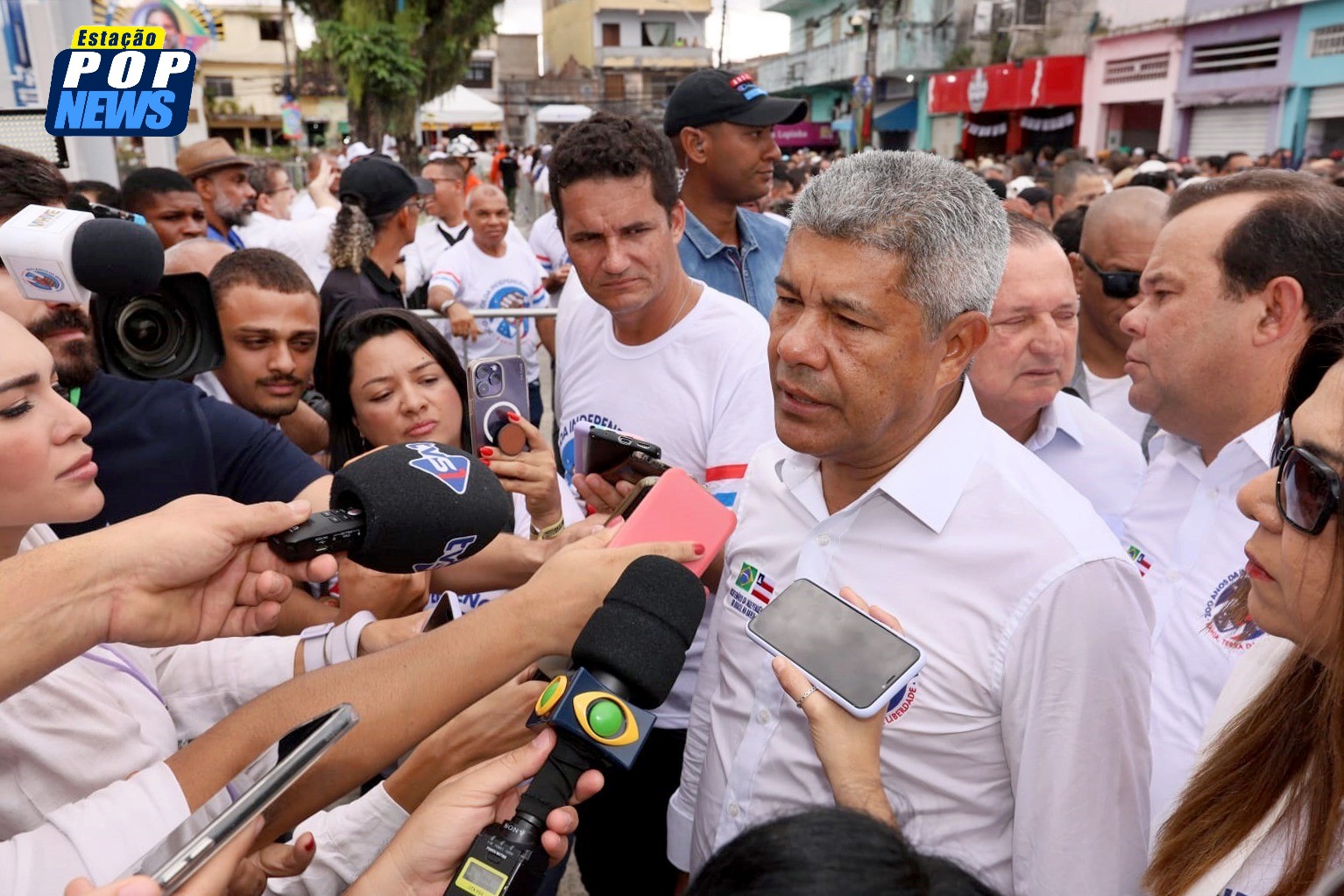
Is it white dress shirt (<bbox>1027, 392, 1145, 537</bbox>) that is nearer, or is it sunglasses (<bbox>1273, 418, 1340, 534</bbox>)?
sunglasses (<bbox>1273, 418, 1340, 534</bbox>)

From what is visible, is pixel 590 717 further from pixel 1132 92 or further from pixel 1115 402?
pixel 1132 92

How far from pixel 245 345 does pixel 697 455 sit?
1.72m

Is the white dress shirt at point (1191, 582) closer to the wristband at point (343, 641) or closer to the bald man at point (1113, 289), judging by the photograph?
the bald man at point (1113, 289)

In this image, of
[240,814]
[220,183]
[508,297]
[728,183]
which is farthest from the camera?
[220,183]

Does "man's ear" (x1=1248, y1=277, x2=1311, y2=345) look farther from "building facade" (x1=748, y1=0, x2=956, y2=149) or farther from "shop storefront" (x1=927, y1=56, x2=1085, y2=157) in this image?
"shop storefront" (x1=927, y1=56, x2=1085, y2=157)

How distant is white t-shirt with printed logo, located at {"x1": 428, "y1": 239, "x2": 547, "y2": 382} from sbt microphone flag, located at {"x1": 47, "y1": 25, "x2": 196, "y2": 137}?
2.64m

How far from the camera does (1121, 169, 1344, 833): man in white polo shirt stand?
2.01 metres

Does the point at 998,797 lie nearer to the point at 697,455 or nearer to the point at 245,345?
the point at 697,455

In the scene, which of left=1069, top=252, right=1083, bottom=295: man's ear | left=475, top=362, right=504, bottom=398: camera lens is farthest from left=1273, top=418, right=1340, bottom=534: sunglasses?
left=1069, top=252, right=1083, bottom=295: man's ear

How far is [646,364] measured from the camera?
2766 mm

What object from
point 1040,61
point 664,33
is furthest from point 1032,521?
point 664,33

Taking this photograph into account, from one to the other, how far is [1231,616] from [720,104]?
9.62 feet

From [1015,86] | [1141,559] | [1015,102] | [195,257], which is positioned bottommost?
[1141,559]

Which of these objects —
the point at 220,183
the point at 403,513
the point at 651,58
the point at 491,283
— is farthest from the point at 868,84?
the point at 651,58
